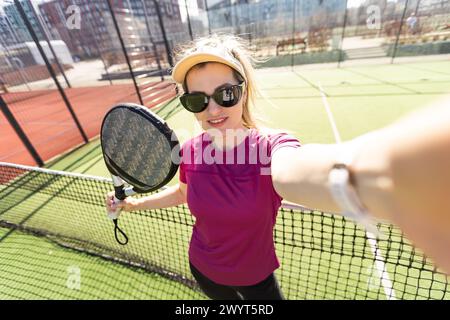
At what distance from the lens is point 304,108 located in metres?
9.58

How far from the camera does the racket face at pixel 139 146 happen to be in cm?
129

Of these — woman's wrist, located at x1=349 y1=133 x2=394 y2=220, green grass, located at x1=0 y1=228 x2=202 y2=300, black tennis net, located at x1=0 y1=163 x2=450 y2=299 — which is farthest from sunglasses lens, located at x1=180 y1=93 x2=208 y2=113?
green grass, located at x1=0 y1=228 x2=202 y2=300

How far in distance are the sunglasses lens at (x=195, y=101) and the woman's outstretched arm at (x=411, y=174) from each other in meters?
0.97

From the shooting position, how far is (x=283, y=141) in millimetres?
1187

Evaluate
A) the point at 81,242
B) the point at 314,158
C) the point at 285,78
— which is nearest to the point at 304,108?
the point at 285,78

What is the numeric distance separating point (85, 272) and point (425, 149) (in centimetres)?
400

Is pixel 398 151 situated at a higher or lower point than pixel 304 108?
higher

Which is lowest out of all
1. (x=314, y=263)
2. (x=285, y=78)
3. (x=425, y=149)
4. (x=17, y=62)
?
(x=285, y=78)

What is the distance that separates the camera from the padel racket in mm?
1287

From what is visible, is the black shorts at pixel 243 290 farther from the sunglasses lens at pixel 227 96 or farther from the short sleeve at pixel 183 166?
the sunglasses lens at pixel 227 96

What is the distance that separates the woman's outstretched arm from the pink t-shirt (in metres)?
0.75

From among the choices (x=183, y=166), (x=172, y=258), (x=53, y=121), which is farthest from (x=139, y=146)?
(x=53, y=121)

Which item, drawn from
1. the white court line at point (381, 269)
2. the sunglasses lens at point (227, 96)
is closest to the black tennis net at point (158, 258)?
the white court line at point (381, 269)
